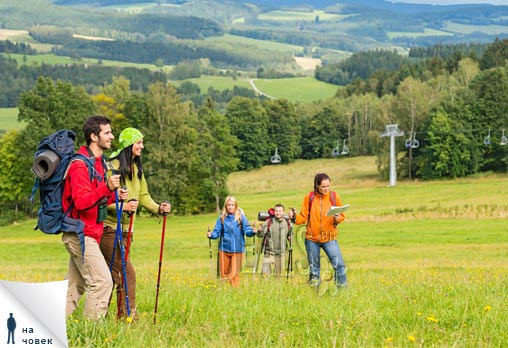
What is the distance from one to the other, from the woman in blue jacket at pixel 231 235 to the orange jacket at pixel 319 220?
1739mm

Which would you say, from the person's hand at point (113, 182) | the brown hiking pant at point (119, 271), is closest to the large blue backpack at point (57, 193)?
the person's hand at point (113, 182)

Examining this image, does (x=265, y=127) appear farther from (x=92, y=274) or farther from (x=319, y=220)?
(x=92, y=274)

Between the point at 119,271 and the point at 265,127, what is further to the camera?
the point at 265,127

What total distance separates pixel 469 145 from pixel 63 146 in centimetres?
8618

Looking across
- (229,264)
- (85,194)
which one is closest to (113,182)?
(85,194)

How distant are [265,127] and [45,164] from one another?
112 meters

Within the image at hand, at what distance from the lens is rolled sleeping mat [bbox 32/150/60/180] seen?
776 cm

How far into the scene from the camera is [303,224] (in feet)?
40.5

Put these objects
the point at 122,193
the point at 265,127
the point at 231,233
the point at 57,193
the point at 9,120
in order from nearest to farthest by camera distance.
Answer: the point at 57,193 < the point at 122,193 < the point at 231,233 < the point at 265,127 < the point at 9,120

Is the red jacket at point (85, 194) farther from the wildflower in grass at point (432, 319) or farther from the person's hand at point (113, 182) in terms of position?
the wildflower in grass at point (432, 319)

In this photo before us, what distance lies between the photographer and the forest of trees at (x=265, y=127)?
2628 inches

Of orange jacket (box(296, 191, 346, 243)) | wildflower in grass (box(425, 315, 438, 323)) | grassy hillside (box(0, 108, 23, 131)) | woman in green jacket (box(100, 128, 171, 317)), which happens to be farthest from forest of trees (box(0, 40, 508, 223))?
Result: grassy hillside (box(0, 108, 23, 131))

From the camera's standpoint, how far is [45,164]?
783 cm

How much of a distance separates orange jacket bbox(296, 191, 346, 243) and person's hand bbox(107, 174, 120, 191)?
15.0 ft
